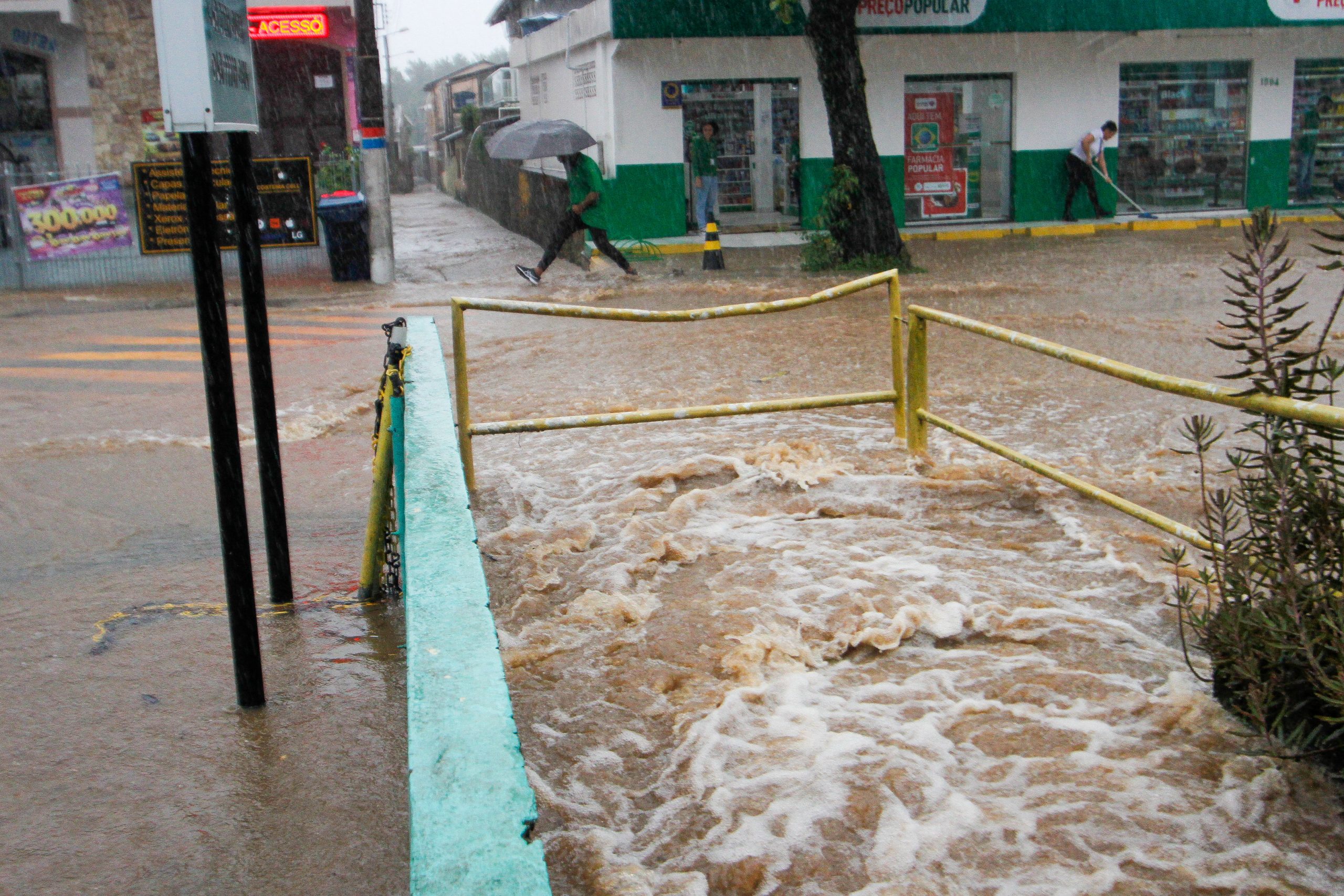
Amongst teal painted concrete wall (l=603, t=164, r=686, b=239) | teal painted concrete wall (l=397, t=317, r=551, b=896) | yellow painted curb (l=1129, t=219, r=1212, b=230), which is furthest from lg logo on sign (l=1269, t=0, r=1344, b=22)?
teal painted concrete wall (l=397, t=317, r=551, b=896)

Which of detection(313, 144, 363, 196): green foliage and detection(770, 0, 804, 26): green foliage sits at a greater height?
detection(770, 0, 804, 26): green foliage

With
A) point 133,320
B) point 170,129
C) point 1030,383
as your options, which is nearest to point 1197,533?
point 170,129

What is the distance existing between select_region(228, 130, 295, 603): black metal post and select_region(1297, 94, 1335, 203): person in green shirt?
847 inches

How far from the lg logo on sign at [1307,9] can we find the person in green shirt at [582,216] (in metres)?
11.4

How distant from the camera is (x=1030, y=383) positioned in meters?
9.08

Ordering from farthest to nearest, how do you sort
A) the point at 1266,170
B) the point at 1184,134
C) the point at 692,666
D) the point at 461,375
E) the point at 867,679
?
the point at 1266,170 < the point at 1184,134 < the point at 461,375 < the point at 692,666 < the point at 867,679

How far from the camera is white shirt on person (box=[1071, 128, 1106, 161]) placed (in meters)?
20.0

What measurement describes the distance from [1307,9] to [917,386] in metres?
17.1

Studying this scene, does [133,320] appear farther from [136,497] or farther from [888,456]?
[888,456]

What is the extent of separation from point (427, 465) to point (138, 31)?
19.6 m

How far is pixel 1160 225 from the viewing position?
799 inches

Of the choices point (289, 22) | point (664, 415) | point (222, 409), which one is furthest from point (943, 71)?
point (222, 409)

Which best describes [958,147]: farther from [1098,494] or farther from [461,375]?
[1098,494]

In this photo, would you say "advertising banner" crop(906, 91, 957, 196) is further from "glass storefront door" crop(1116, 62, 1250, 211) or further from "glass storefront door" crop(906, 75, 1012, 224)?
"glass storefront door" crop(1116, 62, 1250, 211)
